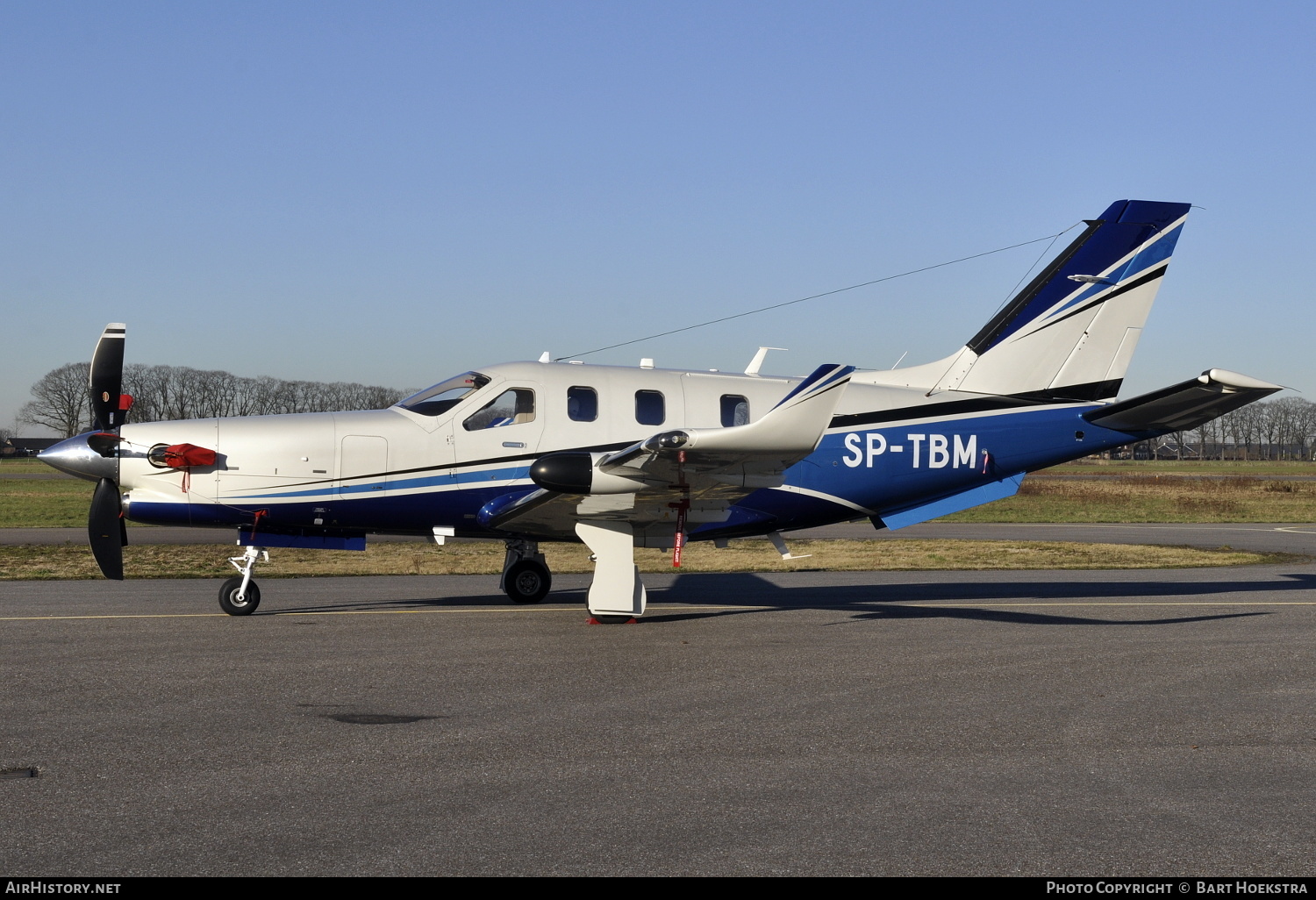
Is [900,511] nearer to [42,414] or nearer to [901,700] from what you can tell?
[901,700]

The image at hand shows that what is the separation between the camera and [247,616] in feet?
41.5

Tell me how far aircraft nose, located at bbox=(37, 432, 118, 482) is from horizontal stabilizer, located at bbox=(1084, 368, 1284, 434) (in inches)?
467

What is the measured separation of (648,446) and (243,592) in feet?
17.8

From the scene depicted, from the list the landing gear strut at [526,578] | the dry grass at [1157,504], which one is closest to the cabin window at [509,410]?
the landing gear strut at [526,578]

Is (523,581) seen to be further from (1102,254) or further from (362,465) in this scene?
→ (1102,254)

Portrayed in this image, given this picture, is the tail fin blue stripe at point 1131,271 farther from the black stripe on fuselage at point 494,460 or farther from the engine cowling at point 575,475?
the engine cowling at point 575,475

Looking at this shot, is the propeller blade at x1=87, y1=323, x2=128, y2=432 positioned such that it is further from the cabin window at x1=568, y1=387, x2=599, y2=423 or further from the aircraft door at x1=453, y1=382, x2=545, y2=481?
the cabin window at x1=568, y1=387, x2=599, y2=423

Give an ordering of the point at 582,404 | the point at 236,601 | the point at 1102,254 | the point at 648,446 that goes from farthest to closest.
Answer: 1. the point at 1102,254
2. the point at 582,404
3. the point at 236,601
4. the point at 648,446

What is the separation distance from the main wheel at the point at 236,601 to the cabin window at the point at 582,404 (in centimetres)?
417

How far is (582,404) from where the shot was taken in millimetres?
13203

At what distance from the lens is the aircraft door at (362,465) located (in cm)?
1277

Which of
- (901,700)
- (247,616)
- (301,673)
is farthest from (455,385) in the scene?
(901,700)

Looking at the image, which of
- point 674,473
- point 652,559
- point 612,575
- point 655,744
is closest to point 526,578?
point 612,575

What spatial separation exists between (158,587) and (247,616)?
4308mm
